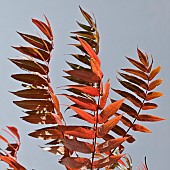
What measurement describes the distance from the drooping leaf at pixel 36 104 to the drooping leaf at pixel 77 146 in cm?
12

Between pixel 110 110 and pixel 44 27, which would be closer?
pixel 110 110

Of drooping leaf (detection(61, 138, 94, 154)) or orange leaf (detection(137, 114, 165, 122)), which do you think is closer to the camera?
drooping leaf (detection(61, 138, 94, 154))

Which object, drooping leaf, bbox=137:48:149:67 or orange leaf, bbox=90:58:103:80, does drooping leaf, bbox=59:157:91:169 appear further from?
drooping leaf, bbox=137:48:149:67

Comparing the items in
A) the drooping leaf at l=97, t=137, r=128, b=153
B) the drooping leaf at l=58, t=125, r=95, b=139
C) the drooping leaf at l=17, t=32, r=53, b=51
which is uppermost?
the drooping leaf at l=17, t=32, r=53, b=51

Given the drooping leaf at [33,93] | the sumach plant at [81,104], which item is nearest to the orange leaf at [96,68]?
the sumach plant at [81,104]

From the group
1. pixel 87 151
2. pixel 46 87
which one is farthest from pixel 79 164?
pixel 46 87

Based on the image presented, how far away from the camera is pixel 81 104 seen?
1.34 feet

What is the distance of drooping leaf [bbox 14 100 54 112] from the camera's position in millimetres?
512

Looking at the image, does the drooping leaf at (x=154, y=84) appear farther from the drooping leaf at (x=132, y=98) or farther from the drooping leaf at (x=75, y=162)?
the drooping leaf at (x=75, y=162)

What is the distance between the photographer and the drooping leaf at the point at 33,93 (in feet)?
1.68

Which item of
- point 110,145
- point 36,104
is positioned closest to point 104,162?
point 110,145

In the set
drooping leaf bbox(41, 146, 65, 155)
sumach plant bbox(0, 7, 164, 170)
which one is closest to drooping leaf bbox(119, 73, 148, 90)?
sumach plant bbox(0, 7, 164, 170)

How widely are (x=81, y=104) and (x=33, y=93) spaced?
0.42 ft

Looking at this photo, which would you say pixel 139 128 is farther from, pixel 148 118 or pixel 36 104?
pixel 36 104
